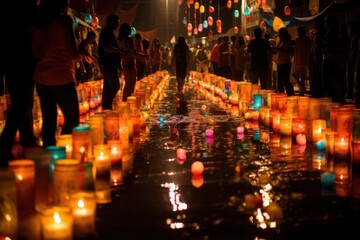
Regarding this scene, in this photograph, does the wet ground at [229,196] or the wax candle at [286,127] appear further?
the wax candle at [286,127]

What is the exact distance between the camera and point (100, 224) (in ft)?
15.0

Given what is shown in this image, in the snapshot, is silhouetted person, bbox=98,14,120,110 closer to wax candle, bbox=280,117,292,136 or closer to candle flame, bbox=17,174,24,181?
wax candle, bbox=280,117,292,136

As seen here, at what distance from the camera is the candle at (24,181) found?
4.65 metres

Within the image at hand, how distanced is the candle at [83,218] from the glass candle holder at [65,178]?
22cm

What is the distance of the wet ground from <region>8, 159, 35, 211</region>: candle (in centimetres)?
53

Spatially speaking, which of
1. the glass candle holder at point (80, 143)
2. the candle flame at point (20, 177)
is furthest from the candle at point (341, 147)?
the candle flame at point (20, 177)

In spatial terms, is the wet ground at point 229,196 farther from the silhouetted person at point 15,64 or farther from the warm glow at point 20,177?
the silhouetted person at point 15,64

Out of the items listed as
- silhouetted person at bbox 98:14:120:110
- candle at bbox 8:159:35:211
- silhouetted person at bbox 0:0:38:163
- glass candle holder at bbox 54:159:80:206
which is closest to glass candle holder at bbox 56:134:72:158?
silhouetted person at bbox 0:0:38:163

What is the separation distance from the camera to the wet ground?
4.39 meters

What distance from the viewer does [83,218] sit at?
4.27 metres

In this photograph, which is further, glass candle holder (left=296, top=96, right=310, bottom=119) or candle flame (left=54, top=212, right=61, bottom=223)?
glass candle holder (left=296, top=96, right=310, bottom=119)

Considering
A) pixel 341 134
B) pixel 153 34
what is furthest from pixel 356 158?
pixel 153 34

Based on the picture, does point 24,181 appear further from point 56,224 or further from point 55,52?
point 55,52

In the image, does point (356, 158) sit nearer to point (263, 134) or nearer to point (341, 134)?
point (341, 134)
